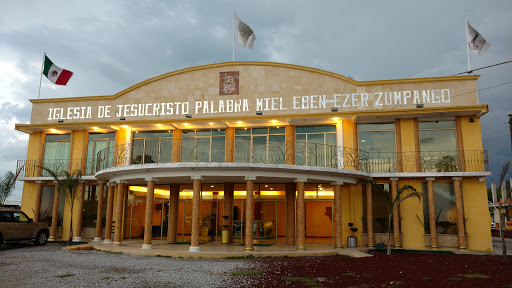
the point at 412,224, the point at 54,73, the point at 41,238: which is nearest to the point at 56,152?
the point at 54,73

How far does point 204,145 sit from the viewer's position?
22.4 m

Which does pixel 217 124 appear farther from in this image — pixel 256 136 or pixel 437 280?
pixel 437 280

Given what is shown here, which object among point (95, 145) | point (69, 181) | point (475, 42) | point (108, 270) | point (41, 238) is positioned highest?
point (475, 42)

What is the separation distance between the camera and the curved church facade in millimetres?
19297

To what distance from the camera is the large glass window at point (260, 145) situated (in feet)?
69.4

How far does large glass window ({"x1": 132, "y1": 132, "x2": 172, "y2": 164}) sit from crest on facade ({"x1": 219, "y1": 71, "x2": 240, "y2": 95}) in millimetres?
4217

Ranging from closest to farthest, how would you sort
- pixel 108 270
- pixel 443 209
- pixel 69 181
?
pixel 108 270 → pixel 443 209 → pixel 69 181

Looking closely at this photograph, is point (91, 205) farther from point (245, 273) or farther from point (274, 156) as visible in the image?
point (245, 273)

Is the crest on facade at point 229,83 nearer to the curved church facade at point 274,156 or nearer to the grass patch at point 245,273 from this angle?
the curved church facade at point 274,156

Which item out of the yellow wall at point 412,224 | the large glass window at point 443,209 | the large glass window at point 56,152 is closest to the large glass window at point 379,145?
the yellow wall at point 412,224

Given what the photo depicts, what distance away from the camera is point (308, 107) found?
21.4 metres

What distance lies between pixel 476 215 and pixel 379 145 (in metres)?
5.78

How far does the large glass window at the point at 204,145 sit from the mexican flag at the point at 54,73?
9.32m

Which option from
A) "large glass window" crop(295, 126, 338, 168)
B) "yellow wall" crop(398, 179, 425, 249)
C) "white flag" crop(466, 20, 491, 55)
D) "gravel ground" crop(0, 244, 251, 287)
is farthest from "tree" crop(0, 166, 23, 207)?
"white flag" crop(466, 20, 491, 55)
